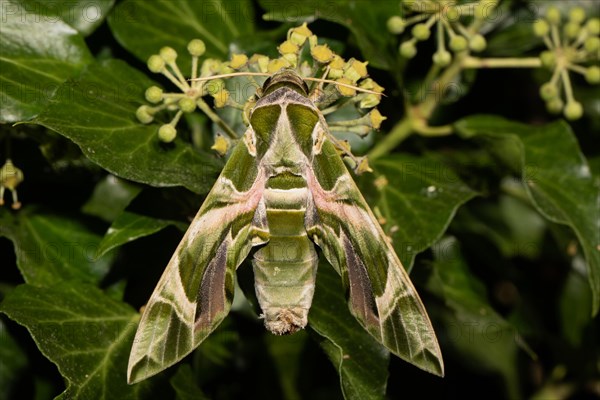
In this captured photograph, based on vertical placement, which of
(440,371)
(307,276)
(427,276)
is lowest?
(427,276)

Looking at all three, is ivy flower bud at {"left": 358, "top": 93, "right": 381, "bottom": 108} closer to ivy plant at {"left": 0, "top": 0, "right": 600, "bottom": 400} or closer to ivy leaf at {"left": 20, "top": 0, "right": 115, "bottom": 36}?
ivy plant at {"left": 0, "top": 0, "right": 600, "bottom": 400}

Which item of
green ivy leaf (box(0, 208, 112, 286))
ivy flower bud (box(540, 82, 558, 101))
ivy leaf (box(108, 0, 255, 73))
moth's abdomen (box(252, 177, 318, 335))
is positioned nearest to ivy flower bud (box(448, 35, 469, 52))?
ivy flower bud (box(540, 82, 558, 101))

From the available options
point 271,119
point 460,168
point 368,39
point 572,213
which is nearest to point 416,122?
point 460,168

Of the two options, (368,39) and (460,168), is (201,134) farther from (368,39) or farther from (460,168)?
(460,168)

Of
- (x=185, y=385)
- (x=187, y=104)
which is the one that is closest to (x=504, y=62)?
(x=187, y=104)

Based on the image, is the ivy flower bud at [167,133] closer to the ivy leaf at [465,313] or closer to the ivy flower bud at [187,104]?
the ivy flower bud at [187,104]

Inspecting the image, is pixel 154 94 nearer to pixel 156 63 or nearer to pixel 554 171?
pixel 156 63

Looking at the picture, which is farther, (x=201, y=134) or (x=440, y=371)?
(x=201, y=134)
